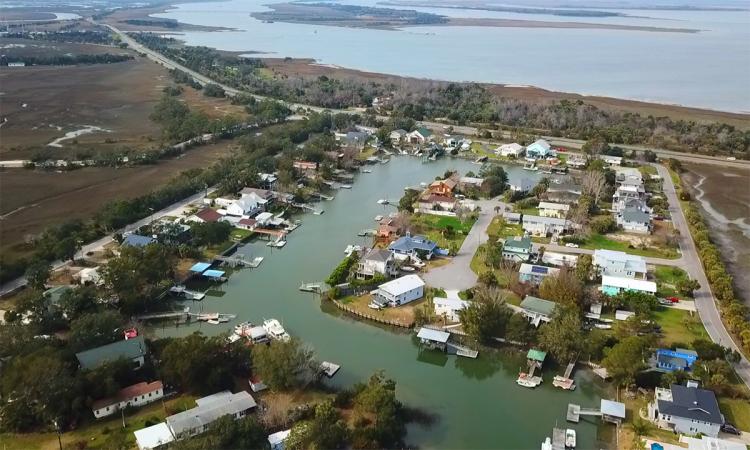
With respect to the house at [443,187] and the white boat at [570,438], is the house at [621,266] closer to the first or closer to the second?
the white boat at [570,438]

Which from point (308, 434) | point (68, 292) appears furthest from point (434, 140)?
point (308, 434)

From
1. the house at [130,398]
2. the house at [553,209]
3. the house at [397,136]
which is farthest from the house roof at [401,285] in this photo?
the house at [397,136]

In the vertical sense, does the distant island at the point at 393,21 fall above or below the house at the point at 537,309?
above

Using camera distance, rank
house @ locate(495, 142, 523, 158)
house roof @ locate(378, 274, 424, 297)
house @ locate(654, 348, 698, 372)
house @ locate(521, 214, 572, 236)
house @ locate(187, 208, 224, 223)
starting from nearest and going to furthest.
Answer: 1. house @ locate(654, 348, 698, 372)
2. house roof @ locate(378, 274, 424, 297)
3. house @ locate(521, 214, 572, 236)
4. house @ locate(187, 208, 224, 223)
5. house @ locate(495, 142, 523, 158)

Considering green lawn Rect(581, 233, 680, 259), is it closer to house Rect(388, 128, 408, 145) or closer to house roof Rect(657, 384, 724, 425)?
house roof Rect(657, 384, 724, 425)

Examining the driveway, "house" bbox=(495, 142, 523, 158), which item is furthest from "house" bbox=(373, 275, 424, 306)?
"house" bbox=(495, 142, 523, 158)

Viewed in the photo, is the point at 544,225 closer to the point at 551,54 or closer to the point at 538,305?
the point at 538,305

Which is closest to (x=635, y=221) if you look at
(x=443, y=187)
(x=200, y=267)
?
(x=443, y=187)
